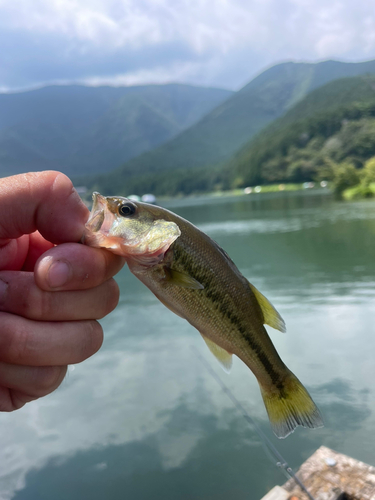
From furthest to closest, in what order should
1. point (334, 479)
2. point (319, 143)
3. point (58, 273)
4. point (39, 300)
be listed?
point (319, 143) < point (334, 479) < point (39, 300) < point (58, 273)

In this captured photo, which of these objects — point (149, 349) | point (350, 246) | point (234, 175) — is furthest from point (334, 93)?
point (149, 349)

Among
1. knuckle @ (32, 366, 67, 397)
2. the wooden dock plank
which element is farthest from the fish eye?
the wooden dock plank

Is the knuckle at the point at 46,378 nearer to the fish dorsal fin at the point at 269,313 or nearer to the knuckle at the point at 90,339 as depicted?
the knuckle at the point at 90,339

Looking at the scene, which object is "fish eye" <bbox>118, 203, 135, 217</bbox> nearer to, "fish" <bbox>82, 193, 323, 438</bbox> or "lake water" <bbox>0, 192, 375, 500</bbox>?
"fish" <bbox>82, 193, 323, 438</bbox>

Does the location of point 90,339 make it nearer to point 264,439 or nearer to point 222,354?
point 222,354

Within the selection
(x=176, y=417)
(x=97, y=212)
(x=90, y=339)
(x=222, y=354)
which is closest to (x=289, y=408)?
(x=222, y=354)

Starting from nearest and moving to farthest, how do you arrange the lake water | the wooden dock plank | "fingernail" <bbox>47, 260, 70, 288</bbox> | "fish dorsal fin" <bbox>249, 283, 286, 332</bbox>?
"fingernail" <bbox>47, 260, 70, 288</bbox> < "fish dorsal fin" <bbox>249, 283, 286, 332</bbox> < the wooden dock plank < the lake water

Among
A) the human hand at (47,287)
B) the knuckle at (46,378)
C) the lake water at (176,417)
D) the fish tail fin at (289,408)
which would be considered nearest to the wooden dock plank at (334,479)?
the lake water at (176,417)
